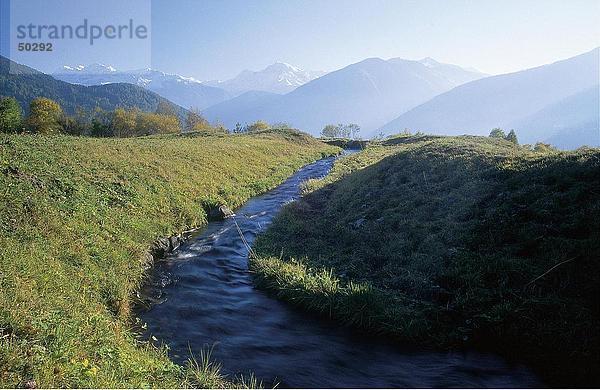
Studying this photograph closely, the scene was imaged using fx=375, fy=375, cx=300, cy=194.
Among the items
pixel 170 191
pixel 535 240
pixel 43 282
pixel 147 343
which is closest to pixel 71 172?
pixel 170 191

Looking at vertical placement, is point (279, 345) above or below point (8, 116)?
below

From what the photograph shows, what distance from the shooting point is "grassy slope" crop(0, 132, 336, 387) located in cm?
805

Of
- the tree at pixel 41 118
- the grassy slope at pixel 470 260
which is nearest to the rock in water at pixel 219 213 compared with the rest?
the grassy slope at pixel 470 260

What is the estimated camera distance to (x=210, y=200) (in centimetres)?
2708

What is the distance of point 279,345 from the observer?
11898mm

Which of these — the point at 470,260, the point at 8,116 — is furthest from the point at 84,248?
the point at 8,116

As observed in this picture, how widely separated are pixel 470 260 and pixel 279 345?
8.07 meters

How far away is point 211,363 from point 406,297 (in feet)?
23.7

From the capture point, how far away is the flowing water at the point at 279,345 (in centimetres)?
1026

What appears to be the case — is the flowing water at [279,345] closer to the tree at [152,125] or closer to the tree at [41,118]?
the tree at [41,118]

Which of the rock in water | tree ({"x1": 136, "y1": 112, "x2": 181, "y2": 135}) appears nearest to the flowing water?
the rock in water

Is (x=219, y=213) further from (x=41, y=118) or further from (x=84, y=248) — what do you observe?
(x=41, y=118)

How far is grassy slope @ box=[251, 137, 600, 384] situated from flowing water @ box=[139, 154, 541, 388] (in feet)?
2.43

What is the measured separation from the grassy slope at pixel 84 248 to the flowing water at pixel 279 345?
1333 millimetres
